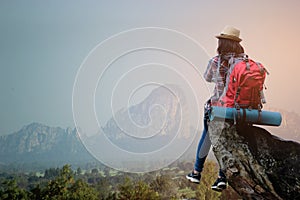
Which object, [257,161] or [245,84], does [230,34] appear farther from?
[257,161]

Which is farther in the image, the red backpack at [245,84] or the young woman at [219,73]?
the young woman at [219,73]

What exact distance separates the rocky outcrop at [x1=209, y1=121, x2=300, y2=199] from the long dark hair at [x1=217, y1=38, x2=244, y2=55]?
0.63 m

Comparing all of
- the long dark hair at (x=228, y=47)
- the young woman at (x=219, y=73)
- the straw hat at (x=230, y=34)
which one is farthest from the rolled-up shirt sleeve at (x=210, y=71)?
the straw hat at (x=230, y=34)

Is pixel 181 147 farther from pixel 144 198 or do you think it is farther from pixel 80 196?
pixel 80 196

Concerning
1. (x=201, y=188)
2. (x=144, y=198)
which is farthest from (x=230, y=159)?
(x=144, y=198)

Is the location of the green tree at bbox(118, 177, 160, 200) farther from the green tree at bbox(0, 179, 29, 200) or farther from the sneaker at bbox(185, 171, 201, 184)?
the sneaker at bbox(185, 171, 201, 184)

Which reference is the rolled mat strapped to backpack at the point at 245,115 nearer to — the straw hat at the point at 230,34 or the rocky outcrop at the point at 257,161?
the rocky outcrop at the point at 257,161

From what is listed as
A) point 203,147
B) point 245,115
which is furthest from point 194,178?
point 245,115

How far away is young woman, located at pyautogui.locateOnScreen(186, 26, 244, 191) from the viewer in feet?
9.66

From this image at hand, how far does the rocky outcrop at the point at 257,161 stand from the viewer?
2.64m

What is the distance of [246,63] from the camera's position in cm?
279

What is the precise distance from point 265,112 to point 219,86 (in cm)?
43

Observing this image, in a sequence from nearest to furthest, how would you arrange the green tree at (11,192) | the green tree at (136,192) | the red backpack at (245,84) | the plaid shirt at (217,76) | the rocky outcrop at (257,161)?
1. the rocky outcrop at (257,161)
2. the red backpack at (245,84)
3. the plaid shirt at (217,76)
4. the green tree at (136,192)
5. the green tree at (11,192)

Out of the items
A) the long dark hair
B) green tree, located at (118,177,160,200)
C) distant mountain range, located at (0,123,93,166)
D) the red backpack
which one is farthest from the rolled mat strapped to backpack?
distant mountain range, located at (0,123,93,166)
